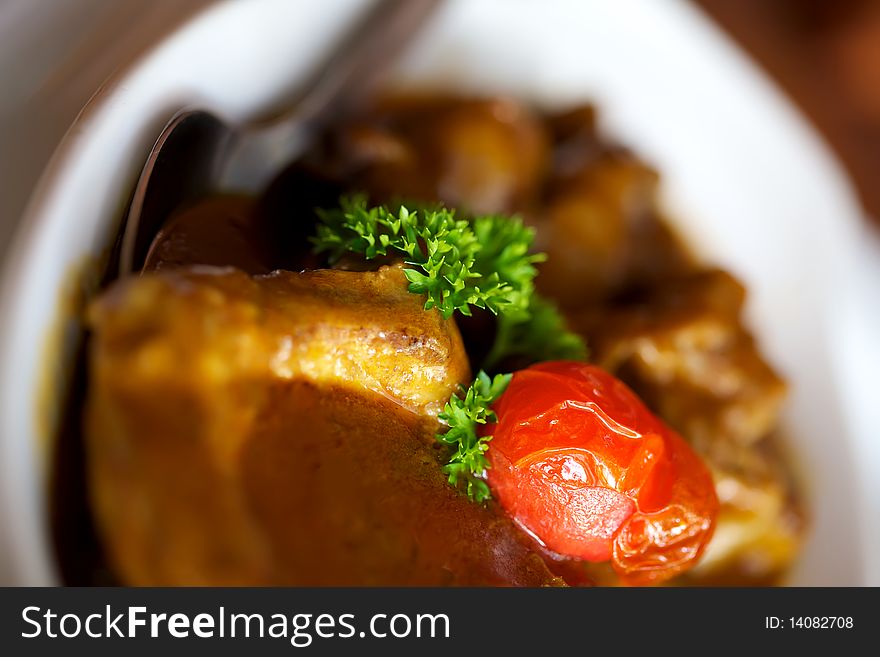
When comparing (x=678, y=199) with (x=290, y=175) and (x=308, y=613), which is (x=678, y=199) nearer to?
(x=290, y=175)

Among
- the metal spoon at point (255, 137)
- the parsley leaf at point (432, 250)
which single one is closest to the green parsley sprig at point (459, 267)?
the parsley leaf at point (432, 250)

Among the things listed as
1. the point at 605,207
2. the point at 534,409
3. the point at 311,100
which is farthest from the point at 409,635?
the point at 605,207

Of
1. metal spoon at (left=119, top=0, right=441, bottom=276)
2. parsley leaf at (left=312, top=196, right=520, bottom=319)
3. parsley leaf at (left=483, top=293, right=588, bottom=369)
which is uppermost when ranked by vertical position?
metal spoon at (left=119, top=0, right=441, bottom=276)

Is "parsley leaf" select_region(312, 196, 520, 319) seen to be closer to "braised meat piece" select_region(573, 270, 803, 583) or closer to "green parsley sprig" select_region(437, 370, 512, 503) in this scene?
"green parsley sprig" select_region(437, 370, 512, 503)

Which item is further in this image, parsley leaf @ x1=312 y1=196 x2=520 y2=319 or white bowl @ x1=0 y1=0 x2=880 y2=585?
white bowl @ x1=0 y1=0 x2=880 y2=585

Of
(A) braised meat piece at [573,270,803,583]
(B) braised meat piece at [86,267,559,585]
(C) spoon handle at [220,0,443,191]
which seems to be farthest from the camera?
(A) braised meat piece at [573,270,803,583]

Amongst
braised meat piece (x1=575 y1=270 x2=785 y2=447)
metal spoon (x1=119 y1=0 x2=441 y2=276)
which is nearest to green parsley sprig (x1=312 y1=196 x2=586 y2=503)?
metal spoon (x1=119 y1=0 x2=441 y2=276)

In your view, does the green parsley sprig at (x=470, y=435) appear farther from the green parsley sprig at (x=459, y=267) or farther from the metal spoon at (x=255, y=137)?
the metal spoon at (x=255, y=137)
